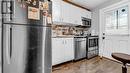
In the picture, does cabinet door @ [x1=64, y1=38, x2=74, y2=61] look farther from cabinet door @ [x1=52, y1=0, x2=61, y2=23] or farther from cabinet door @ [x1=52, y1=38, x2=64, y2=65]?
cabinet door @ [x1=52, y1=0, x2=61, y2=23]

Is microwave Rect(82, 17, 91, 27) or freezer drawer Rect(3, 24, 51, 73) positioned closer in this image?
freezer drawer Rect(3, 24, 51, 73)

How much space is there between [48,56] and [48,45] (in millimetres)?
211

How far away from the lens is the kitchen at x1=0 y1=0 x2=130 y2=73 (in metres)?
1.63

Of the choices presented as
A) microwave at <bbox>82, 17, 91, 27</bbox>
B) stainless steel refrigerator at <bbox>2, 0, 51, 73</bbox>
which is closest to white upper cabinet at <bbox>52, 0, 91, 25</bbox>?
microwave at <bbox>82, 17, 91, 27</bbox>

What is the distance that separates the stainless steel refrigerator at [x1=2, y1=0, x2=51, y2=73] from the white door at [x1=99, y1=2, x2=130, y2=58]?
2.62 meters

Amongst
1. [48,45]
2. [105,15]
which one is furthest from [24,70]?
[105,15]

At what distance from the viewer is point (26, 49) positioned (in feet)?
5.84

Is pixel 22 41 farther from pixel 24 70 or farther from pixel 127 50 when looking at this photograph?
pixel 127 50

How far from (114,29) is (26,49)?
3.39 metres

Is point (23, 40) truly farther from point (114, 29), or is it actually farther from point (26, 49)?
point (114, 29)

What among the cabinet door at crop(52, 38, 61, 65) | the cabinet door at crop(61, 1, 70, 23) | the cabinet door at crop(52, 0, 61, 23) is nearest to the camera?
the cabinet door at crop(52, 38, 61, 65)

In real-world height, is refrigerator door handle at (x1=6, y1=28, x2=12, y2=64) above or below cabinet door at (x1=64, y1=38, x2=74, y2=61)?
above

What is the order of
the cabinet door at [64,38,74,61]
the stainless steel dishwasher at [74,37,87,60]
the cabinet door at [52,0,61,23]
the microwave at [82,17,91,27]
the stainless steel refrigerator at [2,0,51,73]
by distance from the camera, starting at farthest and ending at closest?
the microwave at [82,17,91,27] < the stainless steel dishwasher at [74,37,87,60] < the cabinet door at [64,38,74,61] < the cabinet door at [52,0,61,23] < the stainless steel refrigerator at [2,0,51,73]

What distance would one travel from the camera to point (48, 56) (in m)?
2.17
